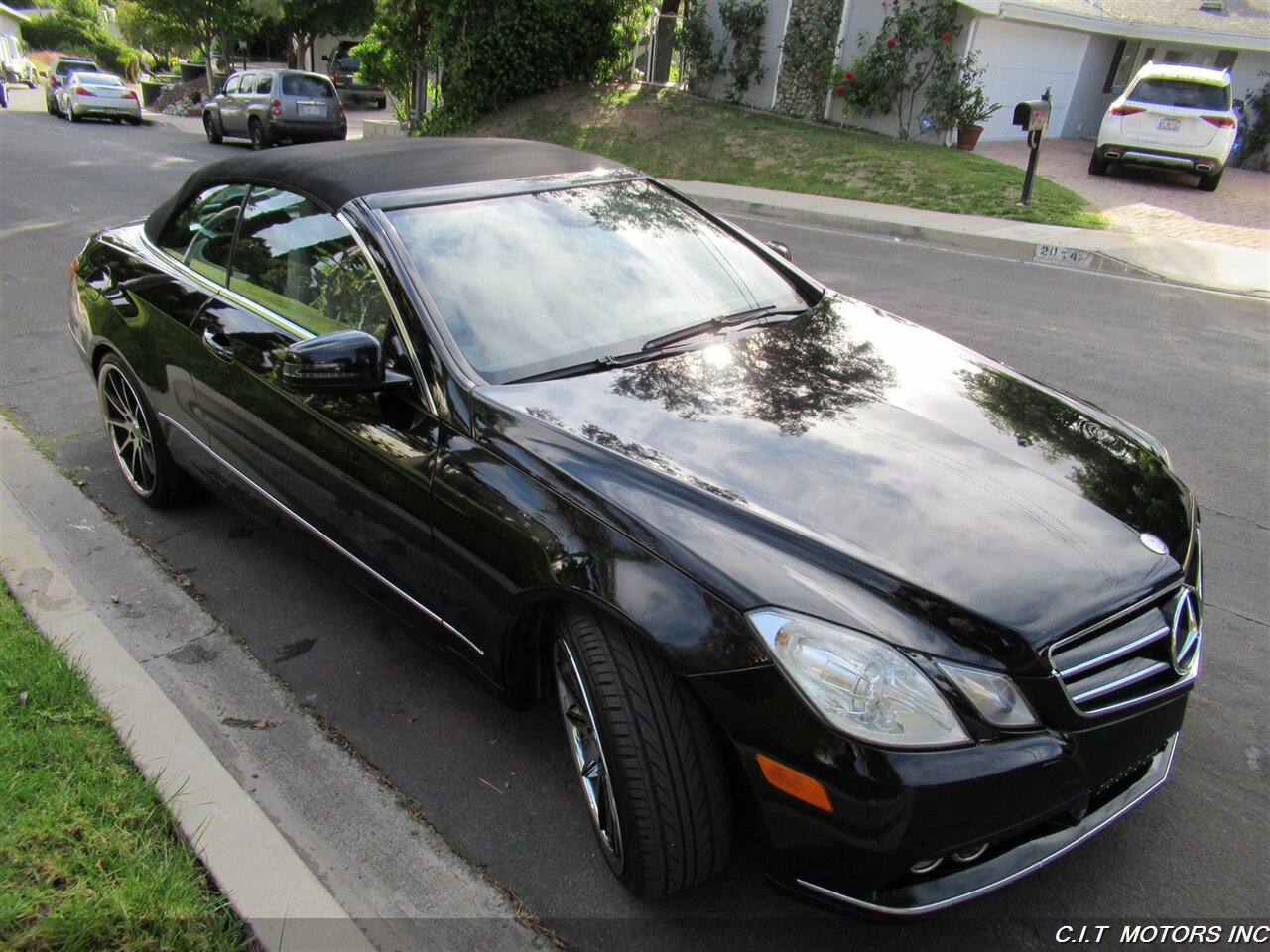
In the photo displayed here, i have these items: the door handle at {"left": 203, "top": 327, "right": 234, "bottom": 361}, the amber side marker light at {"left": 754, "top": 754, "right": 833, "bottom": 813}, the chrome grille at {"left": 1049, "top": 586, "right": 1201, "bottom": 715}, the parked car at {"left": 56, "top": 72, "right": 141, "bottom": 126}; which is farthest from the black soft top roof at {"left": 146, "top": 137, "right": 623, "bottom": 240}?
the parked car at {"left": 56, "top": 72, "right": 141, "bottom": 126}

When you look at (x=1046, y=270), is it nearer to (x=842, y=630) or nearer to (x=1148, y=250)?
(x=1148, y=250)

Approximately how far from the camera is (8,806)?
241 centimetres

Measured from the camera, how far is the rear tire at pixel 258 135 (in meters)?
19.5

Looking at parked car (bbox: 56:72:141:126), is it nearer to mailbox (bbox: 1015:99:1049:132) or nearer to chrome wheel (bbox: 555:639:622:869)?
mailbox (bbox: 1015:99:1049:132)

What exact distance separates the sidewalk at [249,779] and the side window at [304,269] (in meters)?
1.24

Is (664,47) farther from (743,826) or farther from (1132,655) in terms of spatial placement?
(743,826)

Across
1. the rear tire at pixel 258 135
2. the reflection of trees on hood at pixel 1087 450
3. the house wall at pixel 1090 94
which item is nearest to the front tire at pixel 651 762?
the reflection of trees on hood at pixel 1087 450

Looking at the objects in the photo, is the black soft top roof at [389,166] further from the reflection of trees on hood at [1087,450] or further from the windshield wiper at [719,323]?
the reflection of trees on hood at [1087,450]

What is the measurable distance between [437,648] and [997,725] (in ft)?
5.28

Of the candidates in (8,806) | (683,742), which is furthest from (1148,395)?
(8,806)

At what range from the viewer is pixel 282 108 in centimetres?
1917

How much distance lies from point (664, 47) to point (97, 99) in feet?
52.9

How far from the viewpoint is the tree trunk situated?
2141cm

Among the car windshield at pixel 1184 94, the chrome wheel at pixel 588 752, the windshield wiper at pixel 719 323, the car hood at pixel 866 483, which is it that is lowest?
the chrome wheel at pixel 588 752
